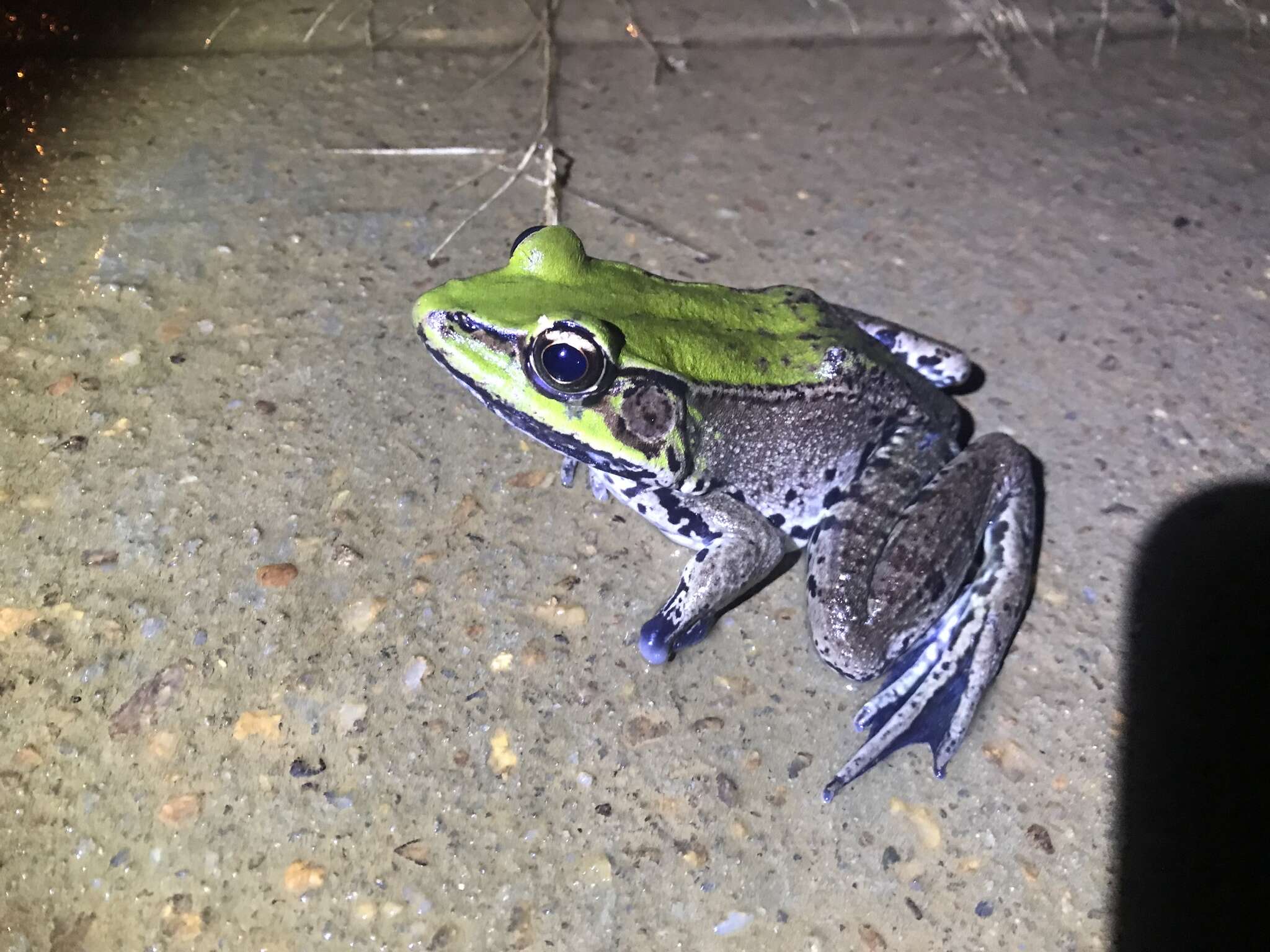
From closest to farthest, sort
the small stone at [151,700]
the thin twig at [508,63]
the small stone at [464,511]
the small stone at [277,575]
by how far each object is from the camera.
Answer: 1. the small stone at [151,700]
2. the small stone at [277,575]
3. the small stone at [464,511]
4. the thin twig at [508,63]

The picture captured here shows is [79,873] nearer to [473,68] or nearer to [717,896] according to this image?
[717,896]

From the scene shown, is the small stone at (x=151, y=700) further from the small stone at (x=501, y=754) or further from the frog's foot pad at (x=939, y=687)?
the frog's foot pad at (x=939, y=687)

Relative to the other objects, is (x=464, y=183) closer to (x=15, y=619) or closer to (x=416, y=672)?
(x=416, y=672)

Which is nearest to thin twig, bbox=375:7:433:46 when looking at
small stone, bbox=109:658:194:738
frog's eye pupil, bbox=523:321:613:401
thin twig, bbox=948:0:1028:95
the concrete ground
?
the concrete ground

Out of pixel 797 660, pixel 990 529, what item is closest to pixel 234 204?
pixel 797 660

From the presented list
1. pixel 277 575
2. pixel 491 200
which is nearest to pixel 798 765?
pixel 277 575

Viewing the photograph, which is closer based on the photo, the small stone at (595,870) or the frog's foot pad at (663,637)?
the small stone at (595,870)

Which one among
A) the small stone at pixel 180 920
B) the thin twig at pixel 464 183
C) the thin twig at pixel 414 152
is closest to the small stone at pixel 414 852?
the small stone at pixel 180 920

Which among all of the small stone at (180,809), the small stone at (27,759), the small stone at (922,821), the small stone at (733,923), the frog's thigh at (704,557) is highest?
the frog's thigh at (704,557)
